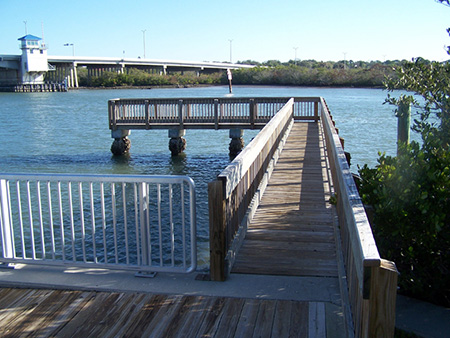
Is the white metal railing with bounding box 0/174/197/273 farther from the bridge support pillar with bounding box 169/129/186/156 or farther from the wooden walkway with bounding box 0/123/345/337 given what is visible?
the bridge support pillar with bounding box 169/129/186/156

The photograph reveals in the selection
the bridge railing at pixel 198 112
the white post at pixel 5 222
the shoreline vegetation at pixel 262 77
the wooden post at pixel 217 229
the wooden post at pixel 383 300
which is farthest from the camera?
the shoreline vegetation at pixel 262 77

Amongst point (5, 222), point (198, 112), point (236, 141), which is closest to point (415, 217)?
point (5, 222)

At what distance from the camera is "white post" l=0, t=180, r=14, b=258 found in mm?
5379

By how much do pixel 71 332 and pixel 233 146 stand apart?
69.0ft

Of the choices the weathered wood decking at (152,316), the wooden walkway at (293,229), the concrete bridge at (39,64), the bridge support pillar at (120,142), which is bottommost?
the bridge support pillar at (120,142)

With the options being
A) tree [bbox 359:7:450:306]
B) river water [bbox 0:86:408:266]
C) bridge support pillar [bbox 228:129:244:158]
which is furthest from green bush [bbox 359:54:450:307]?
bridge support pillar [bbox 228:129:244:158]

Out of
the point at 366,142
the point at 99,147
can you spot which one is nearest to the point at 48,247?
the point at 99,147

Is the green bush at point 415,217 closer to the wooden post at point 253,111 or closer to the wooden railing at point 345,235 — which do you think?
the wooden railing at point 345,235

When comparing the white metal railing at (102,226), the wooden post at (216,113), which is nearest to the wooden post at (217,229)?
the white metal railing at (102,226)

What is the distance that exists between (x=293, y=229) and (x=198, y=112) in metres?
17.3

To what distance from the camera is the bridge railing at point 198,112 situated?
74.2 ft

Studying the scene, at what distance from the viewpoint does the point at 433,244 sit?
4.64 m

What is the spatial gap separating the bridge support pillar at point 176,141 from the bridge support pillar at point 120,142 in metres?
2.35

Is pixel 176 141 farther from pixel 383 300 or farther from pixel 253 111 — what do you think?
pixel 383 300
